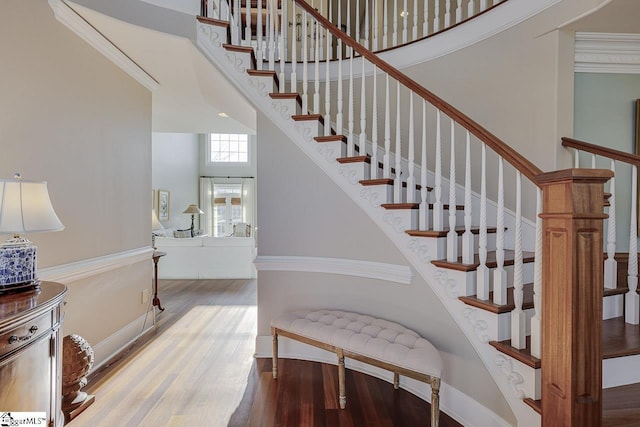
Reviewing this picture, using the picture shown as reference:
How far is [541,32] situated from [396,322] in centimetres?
246

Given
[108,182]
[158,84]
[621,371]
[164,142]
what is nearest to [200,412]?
[108,182]

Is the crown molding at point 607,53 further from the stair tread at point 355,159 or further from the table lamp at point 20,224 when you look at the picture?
the table lamp at point 20,224

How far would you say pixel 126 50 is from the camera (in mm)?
2852

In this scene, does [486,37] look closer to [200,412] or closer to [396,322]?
[396,322]

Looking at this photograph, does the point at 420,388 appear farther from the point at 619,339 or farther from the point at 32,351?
the point at 32,351

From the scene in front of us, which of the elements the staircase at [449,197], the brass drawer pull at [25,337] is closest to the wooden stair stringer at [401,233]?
the staircase at [449,197]

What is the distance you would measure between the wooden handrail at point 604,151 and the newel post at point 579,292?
1.21 m

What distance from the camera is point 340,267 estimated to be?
2676mm

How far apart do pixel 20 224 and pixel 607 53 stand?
4.04 m

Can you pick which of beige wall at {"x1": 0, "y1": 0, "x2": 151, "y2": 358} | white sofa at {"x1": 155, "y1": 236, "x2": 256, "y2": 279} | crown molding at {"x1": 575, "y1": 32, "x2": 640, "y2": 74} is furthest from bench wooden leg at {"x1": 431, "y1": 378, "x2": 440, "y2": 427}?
white sofa at {"x1": 155, "y1": 236, "x2": 256, "y2": 279}

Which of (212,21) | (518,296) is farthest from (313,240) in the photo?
(212,21)

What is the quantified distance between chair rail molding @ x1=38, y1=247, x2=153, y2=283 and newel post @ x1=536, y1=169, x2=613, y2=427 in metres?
2.88

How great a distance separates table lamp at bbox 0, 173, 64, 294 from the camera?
140cm

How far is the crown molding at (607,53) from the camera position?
2.54m
